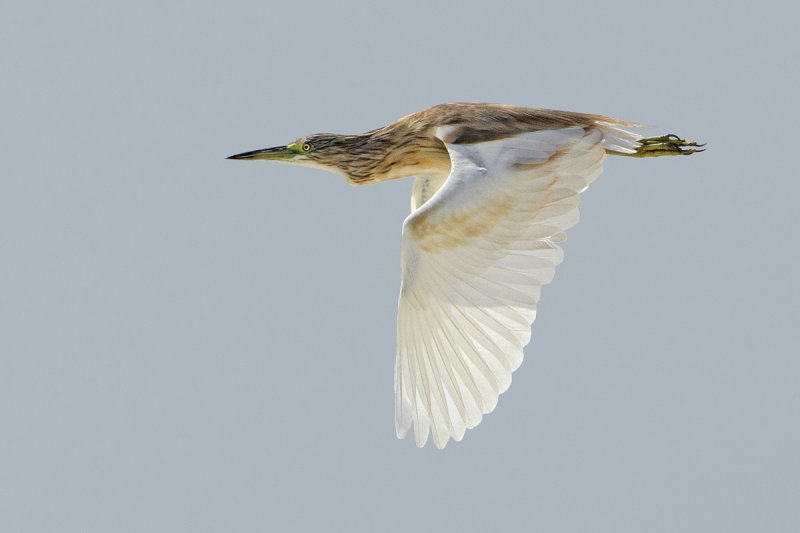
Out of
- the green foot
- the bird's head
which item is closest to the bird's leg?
the green foot

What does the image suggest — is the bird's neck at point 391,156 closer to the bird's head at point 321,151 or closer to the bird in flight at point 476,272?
the bird's head at point 321,151

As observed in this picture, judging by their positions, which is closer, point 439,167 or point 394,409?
point 394,409

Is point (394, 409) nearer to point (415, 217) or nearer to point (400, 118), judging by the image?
point (415, 217)

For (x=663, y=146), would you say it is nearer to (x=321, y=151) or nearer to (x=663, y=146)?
(x=663, y=146)

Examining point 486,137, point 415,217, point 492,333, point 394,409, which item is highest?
point 486,137

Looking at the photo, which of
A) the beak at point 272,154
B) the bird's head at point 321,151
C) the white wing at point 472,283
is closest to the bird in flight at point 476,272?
the white wing at point 472,283

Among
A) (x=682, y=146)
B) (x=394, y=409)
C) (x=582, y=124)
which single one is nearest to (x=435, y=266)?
(x=394, y=409)
